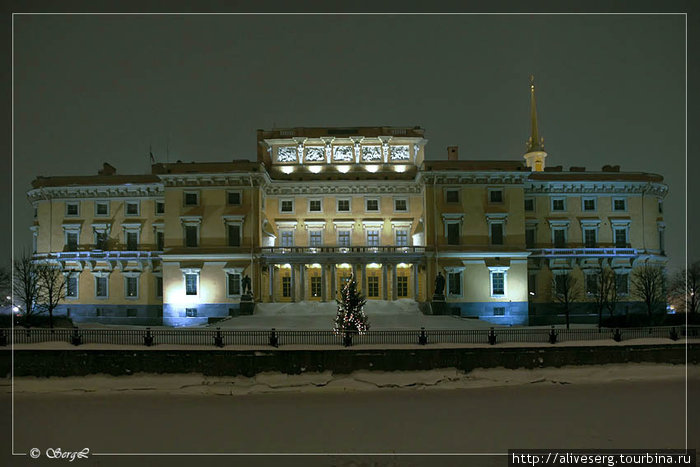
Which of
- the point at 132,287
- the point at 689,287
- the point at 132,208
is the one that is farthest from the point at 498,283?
the point at 132,208

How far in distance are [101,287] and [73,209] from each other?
23.8 feet

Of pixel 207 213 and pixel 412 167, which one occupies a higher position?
pixel 412 167

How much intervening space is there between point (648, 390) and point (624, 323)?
14.7 metres

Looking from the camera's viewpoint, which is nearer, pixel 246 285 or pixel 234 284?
pixel 246 285

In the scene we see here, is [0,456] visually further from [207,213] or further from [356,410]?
[207,213]

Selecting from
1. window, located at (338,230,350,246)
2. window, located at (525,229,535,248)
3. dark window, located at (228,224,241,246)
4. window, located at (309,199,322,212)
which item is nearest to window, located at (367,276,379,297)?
window, located at (338,230,350,246)

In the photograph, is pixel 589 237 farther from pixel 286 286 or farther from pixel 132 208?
pixel 132 208

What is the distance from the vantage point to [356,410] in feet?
79.6

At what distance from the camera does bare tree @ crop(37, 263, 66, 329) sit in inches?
1799

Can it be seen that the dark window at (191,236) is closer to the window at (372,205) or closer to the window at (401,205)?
the window at (372,205)

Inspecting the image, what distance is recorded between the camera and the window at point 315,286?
49.1m

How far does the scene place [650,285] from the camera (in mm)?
46906

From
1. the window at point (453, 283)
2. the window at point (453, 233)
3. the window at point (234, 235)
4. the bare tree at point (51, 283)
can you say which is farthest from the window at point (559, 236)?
the bare tree at point (51, 283)

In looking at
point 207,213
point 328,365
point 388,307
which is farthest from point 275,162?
point 328,365
